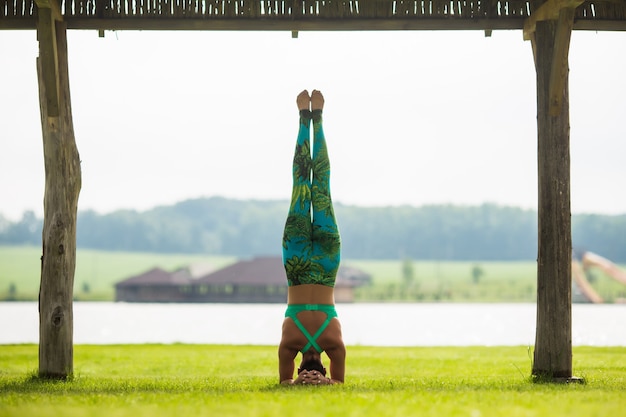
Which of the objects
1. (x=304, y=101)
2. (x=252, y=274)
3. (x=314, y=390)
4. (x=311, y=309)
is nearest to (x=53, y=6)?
(x=304, y=101)

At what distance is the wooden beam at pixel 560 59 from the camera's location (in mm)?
8312

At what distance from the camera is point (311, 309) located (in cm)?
762

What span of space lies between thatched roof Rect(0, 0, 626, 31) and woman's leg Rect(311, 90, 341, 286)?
5.49ft

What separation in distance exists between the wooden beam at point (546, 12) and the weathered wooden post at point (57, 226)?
4362mm

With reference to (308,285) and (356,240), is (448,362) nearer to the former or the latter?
(308,285)

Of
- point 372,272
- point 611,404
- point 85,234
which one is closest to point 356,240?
point 372,272

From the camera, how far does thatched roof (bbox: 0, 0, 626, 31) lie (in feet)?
29.6

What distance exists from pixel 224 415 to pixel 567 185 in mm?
4374

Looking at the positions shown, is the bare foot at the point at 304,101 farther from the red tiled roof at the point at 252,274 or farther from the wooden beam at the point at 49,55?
the red tiled roof at the point at 252,274

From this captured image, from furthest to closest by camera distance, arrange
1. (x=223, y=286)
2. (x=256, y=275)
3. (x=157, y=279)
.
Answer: (x=223, y=286) → (x=157, y=279) → (x=256, y=275)

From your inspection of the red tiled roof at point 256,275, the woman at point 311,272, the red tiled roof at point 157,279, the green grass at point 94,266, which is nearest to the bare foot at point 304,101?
the woman at point 311,272

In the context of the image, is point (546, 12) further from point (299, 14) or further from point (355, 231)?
point (355, 231)

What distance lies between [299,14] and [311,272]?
2704 millimetres

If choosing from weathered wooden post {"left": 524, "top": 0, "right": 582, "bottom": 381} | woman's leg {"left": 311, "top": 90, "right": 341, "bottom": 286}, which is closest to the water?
weathered wooden post {"left": 524, "top": 0, "right": 582, "bottom": 381}
